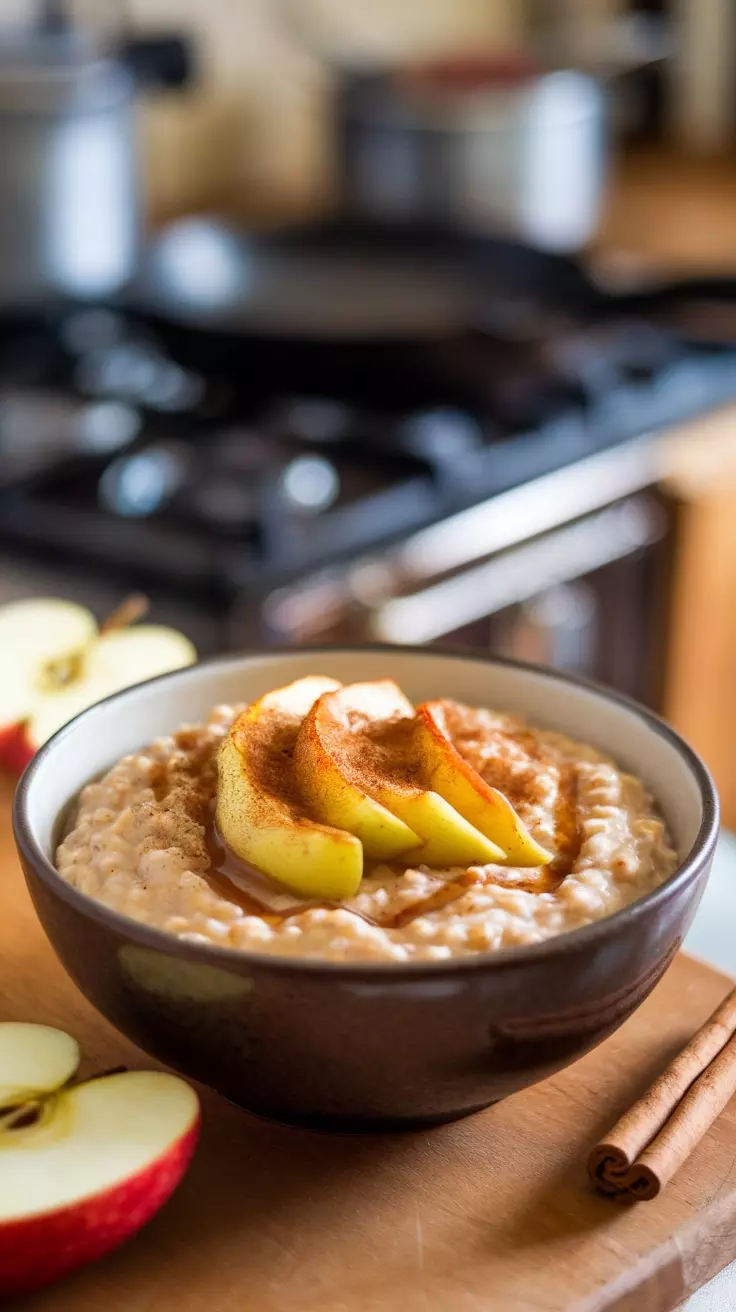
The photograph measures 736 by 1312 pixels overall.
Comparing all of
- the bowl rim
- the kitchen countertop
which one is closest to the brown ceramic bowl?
the bowl rim

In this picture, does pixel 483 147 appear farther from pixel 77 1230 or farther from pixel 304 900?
pixel 77 1230

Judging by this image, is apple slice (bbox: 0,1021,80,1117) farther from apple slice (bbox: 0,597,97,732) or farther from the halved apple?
apple slice (bbox: 0,597,97,732)

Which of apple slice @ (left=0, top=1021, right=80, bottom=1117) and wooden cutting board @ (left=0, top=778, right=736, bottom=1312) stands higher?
apple slice @ (left=0, top=1021, right=80, bottom=1117)

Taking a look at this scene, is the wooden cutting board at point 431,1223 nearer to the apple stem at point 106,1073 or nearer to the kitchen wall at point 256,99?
the apple stem at point 106,1073

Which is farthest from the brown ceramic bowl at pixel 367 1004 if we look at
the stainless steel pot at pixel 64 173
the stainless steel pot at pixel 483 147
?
the stainless steel pot at pixel 483 147

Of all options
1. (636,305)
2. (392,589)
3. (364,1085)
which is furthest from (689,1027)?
(636,305)

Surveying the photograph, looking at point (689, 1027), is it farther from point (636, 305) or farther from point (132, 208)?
point (132, 208)
